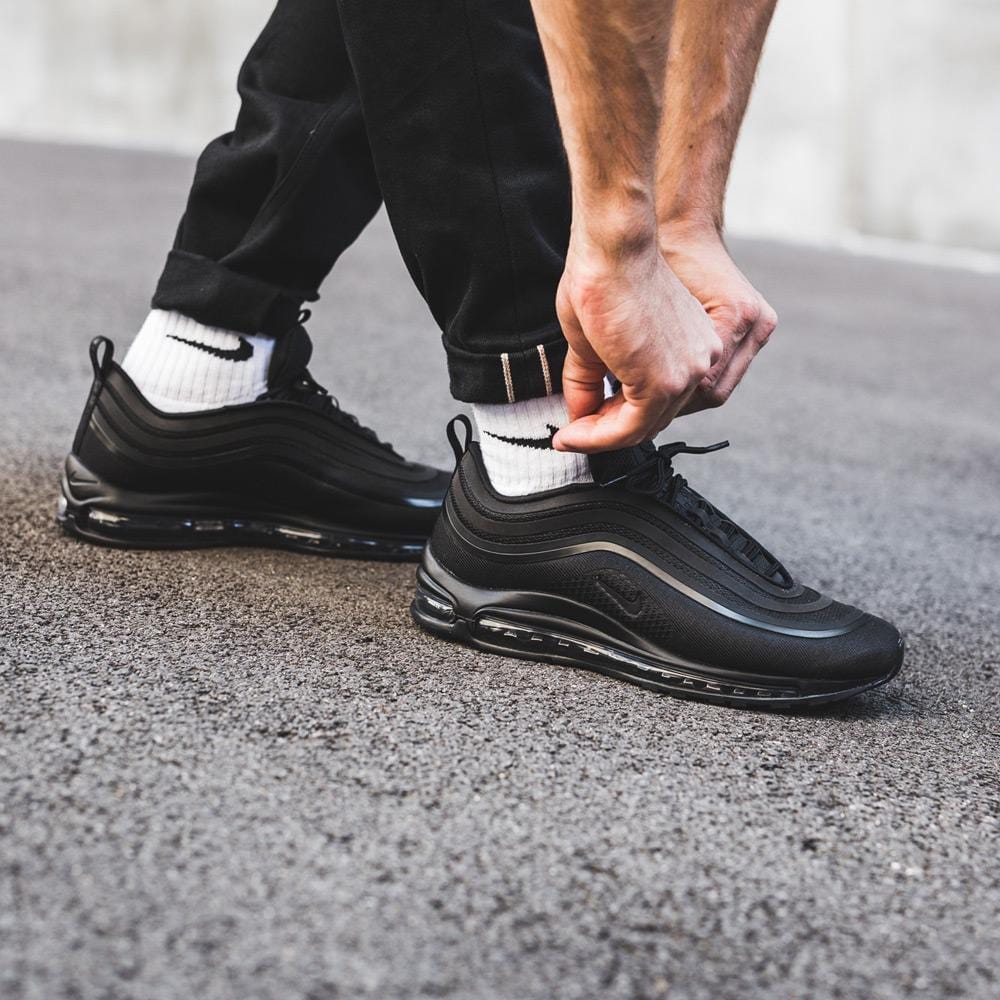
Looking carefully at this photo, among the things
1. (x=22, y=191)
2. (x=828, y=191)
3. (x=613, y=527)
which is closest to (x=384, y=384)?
(x=613, y=527)

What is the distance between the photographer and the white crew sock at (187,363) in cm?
106

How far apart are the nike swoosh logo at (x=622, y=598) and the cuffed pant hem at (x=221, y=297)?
41cm

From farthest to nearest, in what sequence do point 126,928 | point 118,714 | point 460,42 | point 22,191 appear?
point 22,191 < point 460,42 < point 118,714 < point 126,928

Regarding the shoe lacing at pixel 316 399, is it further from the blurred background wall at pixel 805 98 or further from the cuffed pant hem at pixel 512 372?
the blurred background wall at pixel 805 98

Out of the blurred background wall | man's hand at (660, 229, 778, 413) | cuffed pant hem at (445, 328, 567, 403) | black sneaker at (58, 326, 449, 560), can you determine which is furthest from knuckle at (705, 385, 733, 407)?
the blurred background wall

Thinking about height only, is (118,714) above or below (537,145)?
below

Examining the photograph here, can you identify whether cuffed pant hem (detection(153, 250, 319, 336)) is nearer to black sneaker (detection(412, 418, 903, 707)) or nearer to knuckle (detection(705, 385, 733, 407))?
black sneaker (detection(412, 418, 903, 707))

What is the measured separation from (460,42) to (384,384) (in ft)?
4.03

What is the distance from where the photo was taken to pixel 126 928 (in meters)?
0.51

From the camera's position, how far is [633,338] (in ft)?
2.35

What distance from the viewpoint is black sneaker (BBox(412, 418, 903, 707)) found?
84 cm

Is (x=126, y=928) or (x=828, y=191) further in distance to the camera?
(x=828, y=191)

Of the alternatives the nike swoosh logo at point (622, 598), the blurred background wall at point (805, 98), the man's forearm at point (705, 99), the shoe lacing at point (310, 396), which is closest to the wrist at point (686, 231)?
the man's forearm at point (705, 99)

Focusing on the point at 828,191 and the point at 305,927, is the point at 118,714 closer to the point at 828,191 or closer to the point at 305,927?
the point at 305,927
